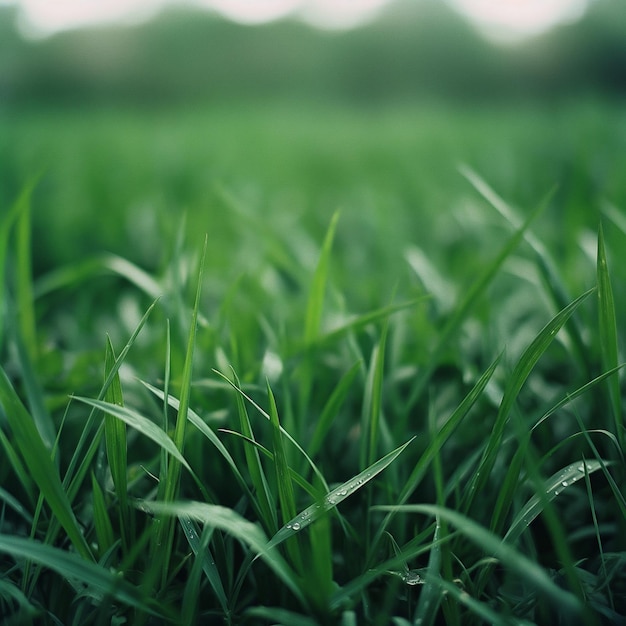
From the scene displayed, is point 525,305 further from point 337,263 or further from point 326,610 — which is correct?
point 326,610

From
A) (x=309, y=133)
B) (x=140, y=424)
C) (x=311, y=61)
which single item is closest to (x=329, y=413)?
(x=140, y=424)

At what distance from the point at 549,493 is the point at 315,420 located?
32cm

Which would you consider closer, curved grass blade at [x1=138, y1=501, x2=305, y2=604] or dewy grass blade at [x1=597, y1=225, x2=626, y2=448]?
curved grass blade at [x1=138, y1=501, x2=305, y2=604]

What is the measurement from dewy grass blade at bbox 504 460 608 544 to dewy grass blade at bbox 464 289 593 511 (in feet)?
0.15

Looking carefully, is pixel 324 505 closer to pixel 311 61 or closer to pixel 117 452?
pixel 117 452

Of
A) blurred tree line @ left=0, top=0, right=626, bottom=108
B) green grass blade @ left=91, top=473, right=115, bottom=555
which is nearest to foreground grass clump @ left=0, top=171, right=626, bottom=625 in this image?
green grass blade @ left=91, top=473, right=115, bottom=555

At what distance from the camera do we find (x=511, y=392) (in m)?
0.53

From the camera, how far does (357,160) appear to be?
2799 mm

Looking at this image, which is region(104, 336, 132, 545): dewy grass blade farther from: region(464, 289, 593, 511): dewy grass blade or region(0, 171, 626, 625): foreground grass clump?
region(464, 289, 593, 511): dewy grass blade

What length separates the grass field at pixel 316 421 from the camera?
1.62ft

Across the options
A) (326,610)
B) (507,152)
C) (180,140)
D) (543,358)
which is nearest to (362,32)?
(180,140)

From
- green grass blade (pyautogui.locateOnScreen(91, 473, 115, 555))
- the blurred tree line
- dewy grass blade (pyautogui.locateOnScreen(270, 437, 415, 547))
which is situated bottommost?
green grass blade (pyautogui.locateOnScreen(91, 473, 115, 555))

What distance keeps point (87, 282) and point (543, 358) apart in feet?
3.32

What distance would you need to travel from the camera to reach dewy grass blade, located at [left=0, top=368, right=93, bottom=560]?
49 centimetres
